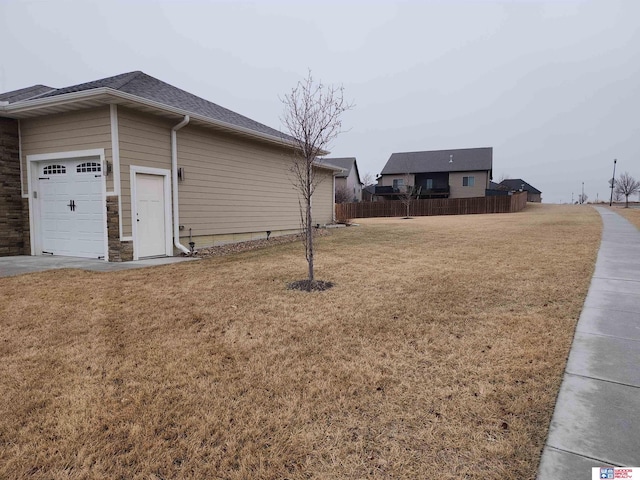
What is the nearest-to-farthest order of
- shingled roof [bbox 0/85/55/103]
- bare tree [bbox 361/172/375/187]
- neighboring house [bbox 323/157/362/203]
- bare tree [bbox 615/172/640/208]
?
1. shingled roof [bbox 0/85/55/103]
2. bare tree [bbox 615/172/640/208]
3. neighboring house [bbox 323/157/362/203]
4. bare tree [bbox 361/172/375/187]

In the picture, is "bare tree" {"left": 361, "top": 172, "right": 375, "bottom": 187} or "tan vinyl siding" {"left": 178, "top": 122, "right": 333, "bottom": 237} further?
"bare tree" {"left": 361, "top": 172, "right": 375, "bottom": 187}

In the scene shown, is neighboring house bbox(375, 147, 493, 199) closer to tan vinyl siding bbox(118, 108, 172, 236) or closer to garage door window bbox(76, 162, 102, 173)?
tan vinyl siding bbox(118, 108, 172, 236)

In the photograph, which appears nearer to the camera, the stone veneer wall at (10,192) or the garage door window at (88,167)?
the garage door window at (88,167)

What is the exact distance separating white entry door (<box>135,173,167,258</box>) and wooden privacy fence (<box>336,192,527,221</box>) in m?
22.3

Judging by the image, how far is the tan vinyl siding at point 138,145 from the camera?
8.10m

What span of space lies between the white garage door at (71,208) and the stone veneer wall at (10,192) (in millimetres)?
Answer: 535

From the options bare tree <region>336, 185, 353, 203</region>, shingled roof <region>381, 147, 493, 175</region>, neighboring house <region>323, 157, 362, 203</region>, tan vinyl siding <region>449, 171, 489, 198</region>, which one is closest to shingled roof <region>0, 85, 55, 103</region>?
neighboring house <region>323, 157, 362, 203</region>

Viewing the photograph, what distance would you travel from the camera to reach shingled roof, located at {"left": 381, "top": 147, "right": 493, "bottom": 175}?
38875 mm

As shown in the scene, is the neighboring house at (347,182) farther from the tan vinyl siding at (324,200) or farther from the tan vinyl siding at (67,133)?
the tan vinyl siding at (67,133)

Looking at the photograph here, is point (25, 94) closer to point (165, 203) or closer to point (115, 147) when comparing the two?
point (115, 147)

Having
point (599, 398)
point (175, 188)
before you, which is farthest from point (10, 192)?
point (599, 398)

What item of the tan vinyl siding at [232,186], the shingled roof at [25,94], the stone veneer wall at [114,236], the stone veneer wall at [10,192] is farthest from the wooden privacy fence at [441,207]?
the stone veneer wall at [10,192]

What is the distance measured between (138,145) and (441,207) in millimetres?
28684

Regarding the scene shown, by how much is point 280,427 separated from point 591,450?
1.79 m
